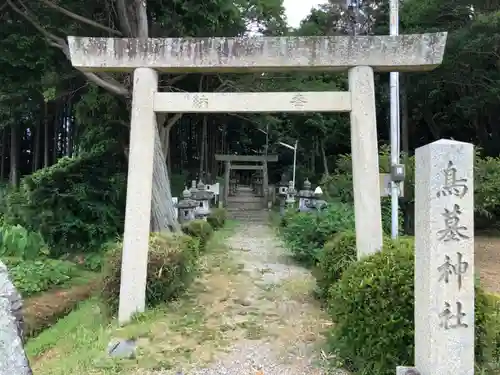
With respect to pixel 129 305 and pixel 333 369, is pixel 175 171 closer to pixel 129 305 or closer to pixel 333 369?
pixel 129 305

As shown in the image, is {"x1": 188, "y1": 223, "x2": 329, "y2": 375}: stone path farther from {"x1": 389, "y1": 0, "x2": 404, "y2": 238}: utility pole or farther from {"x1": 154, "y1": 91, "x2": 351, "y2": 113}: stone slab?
{"x1": 154, "y1": 91, "x2": 351, "y2": 113}: stone slab

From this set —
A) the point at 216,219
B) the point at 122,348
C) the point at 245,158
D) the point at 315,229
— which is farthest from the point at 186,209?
the point at 245,158

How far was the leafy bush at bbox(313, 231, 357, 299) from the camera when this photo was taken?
564 centimetres

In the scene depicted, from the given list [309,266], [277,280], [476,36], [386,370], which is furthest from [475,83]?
[386,370]

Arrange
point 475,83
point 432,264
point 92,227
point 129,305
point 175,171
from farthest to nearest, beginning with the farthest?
point 175,171 → point 475,83 → point 92,227 → point 129,305 → point 432,264

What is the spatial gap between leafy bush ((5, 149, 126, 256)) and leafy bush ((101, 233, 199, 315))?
4.39 meters

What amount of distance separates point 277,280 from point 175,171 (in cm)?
1537

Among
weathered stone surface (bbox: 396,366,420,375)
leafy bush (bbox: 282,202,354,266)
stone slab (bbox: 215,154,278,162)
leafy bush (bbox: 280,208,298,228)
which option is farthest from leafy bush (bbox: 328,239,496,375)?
stone slab (bbox: 215,154,278,162)

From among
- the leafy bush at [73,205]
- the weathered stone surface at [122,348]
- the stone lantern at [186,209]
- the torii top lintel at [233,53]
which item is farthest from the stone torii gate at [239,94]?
the stone lantern at [186,209]

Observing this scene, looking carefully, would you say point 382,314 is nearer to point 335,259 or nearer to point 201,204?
point 335,259

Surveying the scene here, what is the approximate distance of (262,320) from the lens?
5.67 m

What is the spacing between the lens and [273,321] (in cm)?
564

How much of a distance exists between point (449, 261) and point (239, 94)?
127 inches

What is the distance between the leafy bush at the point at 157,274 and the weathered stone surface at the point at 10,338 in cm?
280
